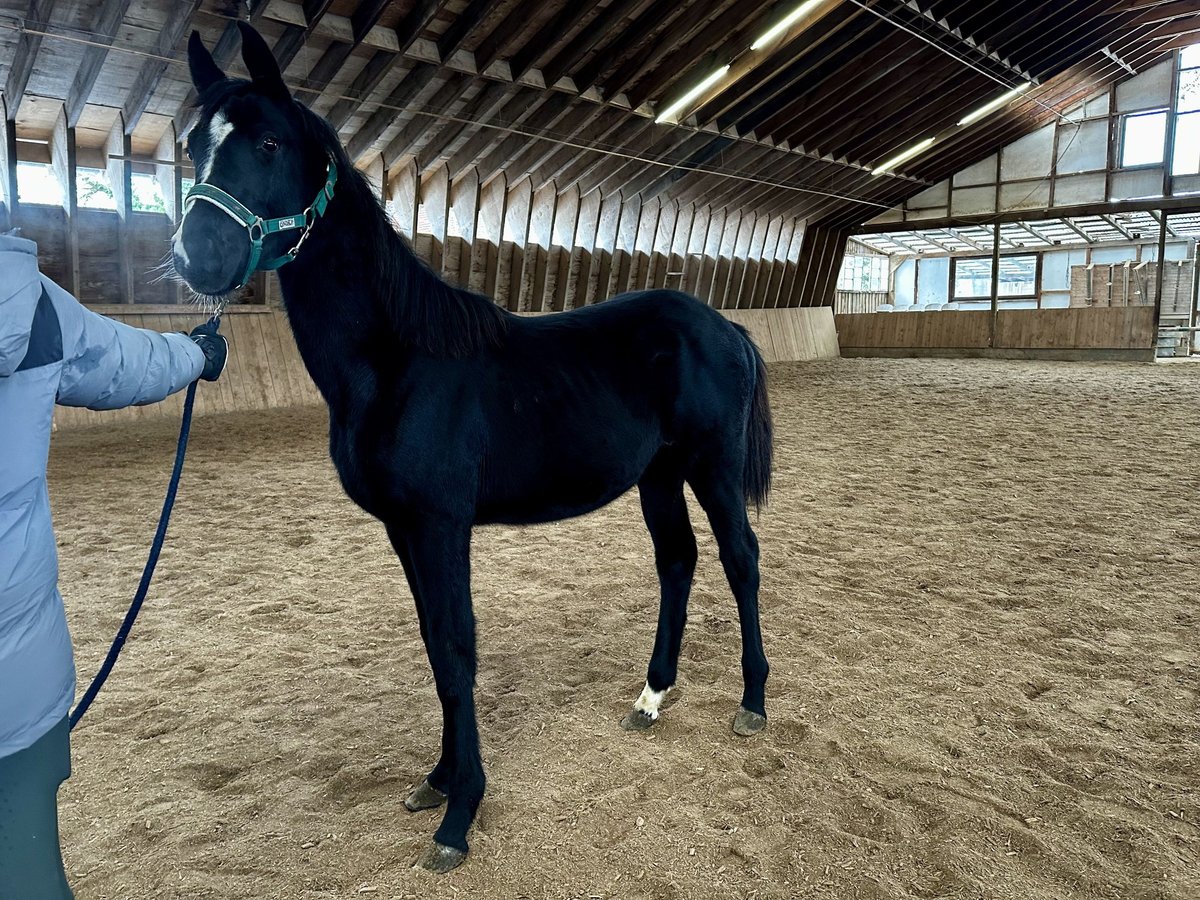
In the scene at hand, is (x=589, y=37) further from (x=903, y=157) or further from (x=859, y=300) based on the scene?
(x=859, y=300)

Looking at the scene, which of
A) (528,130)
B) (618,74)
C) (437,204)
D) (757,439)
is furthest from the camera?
(437,204)

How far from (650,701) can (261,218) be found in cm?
190

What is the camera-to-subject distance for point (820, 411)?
10141mm

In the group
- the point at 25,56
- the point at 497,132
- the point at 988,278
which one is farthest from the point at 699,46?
the point at 988,278

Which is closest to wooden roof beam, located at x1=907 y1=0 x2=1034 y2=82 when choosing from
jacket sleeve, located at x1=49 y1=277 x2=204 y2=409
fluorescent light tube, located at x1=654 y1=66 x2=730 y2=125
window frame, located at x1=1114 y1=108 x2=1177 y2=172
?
fluorescent light tube, located at x1=654 y1=66 x2=730 y2=125

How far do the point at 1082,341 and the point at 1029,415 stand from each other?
1093cm

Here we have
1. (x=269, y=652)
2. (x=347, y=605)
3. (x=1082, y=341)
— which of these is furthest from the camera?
(x=1082, y=341)

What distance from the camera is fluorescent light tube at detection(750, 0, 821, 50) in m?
10.7

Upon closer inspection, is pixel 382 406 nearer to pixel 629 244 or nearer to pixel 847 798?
pixel 847 798

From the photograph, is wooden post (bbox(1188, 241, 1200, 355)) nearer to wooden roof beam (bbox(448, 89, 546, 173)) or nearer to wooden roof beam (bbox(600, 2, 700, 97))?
wooden roof beam (bbox(600, 2, 700, 97))

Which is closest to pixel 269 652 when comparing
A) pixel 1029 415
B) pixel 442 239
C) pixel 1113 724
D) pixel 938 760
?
pixel 938 760

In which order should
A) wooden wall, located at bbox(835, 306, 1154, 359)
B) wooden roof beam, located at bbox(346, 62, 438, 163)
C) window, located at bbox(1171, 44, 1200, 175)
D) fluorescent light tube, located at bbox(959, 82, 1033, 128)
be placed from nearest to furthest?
1. wooden roof beam, located at bbox(346, 62, 438, 163)
2. fluorescent light tube, located at bbox(959, 82, 1033, 128)
3. wooden wall, located at bbox(835, 306, 1154, 359)
4. window, located at bbox(1171, 44, 1200, 175)

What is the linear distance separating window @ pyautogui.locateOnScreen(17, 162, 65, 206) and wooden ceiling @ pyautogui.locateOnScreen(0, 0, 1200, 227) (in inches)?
16.3

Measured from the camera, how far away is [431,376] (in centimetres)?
196
